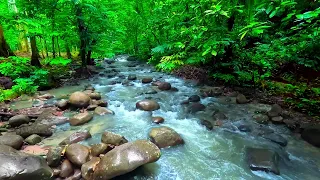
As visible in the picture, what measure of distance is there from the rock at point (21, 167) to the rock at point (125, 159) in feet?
2.52

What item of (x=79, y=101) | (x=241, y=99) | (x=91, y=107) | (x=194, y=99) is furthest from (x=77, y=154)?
(x=241, y=99)

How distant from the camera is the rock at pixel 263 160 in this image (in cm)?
352

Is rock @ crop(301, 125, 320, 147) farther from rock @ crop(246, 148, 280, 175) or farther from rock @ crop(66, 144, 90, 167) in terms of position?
rock @ crop(66, 144, 90, 167)

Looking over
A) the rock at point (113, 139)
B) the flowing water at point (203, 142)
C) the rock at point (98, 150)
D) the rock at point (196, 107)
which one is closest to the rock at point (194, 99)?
the flowing water at point (203, 142)

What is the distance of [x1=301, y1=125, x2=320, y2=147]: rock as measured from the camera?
165 inches

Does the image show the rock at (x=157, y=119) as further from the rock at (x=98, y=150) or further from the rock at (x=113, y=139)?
the rock at (x=98, y=150)

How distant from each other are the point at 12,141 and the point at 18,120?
3.96 ft

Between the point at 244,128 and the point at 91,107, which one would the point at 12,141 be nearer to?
the point at 91,107

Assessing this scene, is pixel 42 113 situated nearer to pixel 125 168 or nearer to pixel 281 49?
pixel 125 168

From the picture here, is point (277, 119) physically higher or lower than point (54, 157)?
higher

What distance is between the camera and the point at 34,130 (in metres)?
4.62

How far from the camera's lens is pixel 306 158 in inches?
152

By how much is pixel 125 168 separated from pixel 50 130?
2669 mm

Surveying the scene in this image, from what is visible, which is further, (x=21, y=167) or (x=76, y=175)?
(x=76, y=175)
